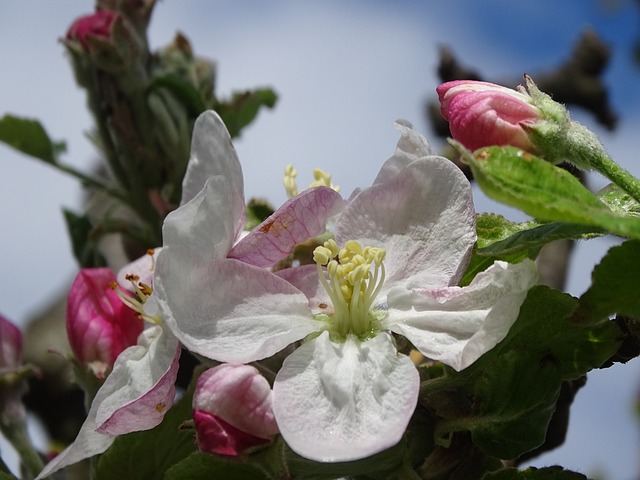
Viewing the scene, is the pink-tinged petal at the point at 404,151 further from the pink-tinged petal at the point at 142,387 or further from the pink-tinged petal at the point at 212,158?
the pink-tinged petal at the point at 142,387

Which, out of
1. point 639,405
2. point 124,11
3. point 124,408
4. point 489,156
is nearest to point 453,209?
point 489,156

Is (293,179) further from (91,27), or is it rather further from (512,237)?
(91,27)

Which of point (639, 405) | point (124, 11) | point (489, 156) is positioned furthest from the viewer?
point (639, 405)

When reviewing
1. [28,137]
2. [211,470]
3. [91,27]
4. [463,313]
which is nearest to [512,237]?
[463,313]

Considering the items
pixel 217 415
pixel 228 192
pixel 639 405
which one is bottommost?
pixel 639 405

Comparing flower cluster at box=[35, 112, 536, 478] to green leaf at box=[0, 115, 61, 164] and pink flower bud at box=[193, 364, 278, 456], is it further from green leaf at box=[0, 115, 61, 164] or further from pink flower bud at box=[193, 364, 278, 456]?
green leaf at box=[0, 115, 61, 164]

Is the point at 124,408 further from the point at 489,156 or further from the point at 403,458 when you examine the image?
the point at 489,156
